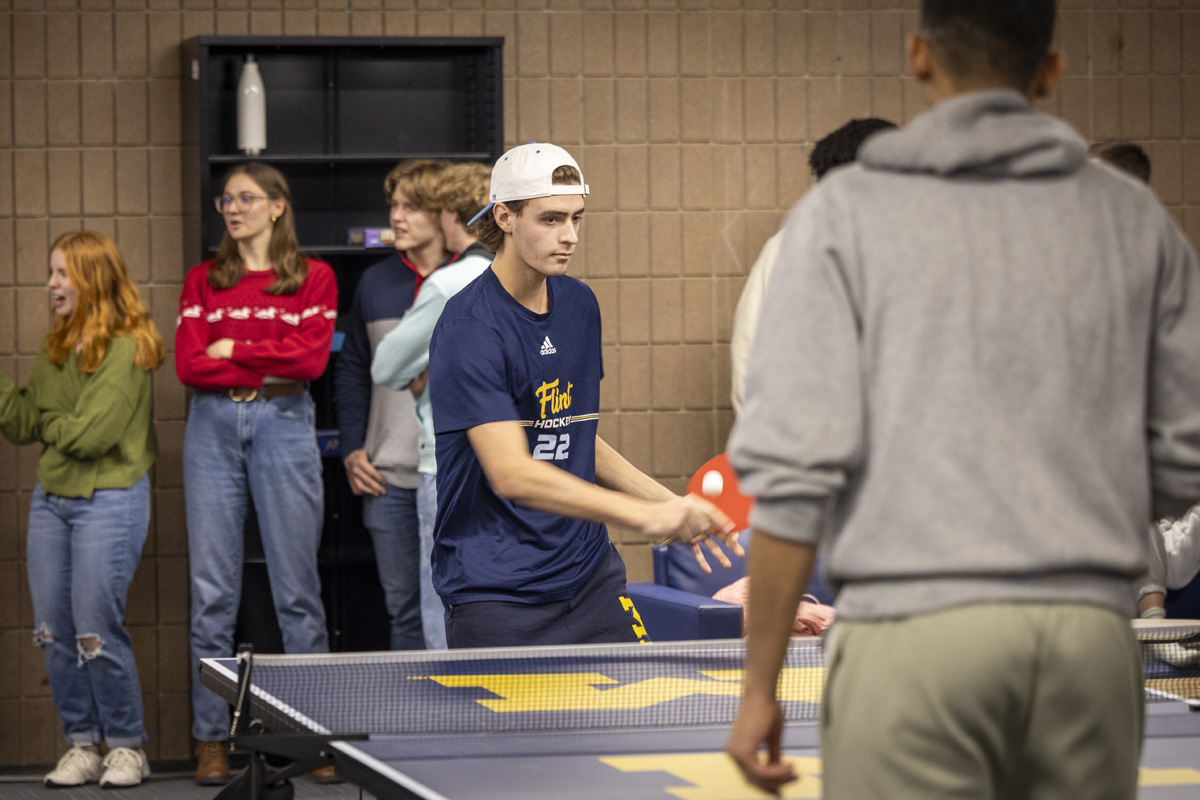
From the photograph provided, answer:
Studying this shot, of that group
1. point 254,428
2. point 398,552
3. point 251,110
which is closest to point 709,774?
point 398,552

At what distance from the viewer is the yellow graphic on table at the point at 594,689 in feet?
7.77

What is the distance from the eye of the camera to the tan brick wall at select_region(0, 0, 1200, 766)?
5.36m

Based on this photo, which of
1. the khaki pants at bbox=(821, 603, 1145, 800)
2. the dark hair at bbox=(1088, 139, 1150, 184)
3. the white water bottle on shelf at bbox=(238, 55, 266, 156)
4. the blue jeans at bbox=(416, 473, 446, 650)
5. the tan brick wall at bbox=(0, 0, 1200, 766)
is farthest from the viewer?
the tan brick wall at bbox=(0, 0, 1200, 766)

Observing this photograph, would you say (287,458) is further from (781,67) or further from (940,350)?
(940,350)

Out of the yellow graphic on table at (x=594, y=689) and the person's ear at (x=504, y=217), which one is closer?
the yellow graphic on table at (x=594, y=689)

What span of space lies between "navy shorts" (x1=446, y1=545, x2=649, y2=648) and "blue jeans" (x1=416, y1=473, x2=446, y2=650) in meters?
1.69

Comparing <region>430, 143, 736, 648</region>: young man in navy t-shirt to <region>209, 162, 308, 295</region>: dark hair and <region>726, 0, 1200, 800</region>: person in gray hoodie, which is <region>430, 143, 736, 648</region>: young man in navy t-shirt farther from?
<region>209, 162, 308, 295</region>: dark hair

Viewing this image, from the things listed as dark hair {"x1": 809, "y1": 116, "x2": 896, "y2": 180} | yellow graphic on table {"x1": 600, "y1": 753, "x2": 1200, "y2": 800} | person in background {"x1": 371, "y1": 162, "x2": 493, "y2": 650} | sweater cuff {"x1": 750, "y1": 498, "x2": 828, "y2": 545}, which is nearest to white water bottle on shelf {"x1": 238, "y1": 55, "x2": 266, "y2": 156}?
person in background {"x1": 371, "y1": 162, "x2": 493, "y2": 650}

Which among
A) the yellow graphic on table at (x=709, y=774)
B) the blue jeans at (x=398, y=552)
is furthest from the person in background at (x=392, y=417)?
the yellow graphic on table at (x=709, y=774)

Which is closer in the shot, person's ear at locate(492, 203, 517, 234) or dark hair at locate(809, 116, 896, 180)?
person's ear at locate(492, 203, 517, 234)

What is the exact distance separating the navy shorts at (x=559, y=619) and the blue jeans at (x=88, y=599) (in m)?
2.39

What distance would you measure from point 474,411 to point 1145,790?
4.46 ft

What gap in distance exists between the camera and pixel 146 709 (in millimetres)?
5453

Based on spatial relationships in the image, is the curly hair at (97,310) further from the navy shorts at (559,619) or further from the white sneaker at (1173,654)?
the white sneaker at (1173,654)
